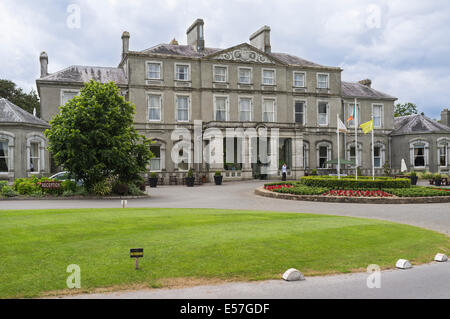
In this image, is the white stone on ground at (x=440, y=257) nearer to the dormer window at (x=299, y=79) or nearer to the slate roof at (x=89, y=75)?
the slate roof at (x=89, y=75)

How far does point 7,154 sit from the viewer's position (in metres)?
30.1

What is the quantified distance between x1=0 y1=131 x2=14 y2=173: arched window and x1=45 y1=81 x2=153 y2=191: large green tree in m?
9.27

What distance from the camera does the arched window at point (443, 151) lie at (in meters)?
43.0

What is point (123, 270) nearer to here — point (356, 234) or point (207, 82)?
point (356, 234)

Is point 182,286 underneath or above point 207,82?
underneath

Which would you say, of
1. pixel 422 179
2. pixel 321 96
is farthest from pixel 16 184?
pixel 422 179

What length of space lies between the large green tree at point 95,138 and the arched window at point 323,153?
2439 centimetres

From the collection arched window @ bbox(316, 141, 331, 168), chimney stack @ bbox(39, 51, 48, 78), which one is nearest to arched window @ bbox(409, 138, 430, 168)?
arched window @ bbox(316, 141, 331, 168)

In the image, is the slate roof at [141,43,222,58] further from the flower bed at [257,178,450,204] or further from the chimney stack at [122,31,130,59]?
the flower bed at [257,178,450,204]

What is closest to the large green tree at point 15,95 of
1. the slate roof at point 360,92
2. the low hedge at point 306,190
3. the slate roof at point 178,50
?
the slate roof at point 178,50

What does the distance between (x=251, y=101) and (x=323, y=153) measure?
9569mm

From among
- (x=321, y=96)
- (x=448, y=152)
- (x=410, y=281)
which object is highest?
(x=321, y=96)

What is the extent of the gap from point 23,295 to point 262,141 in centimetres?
3547

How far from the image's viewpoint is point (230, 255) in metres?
8.10
